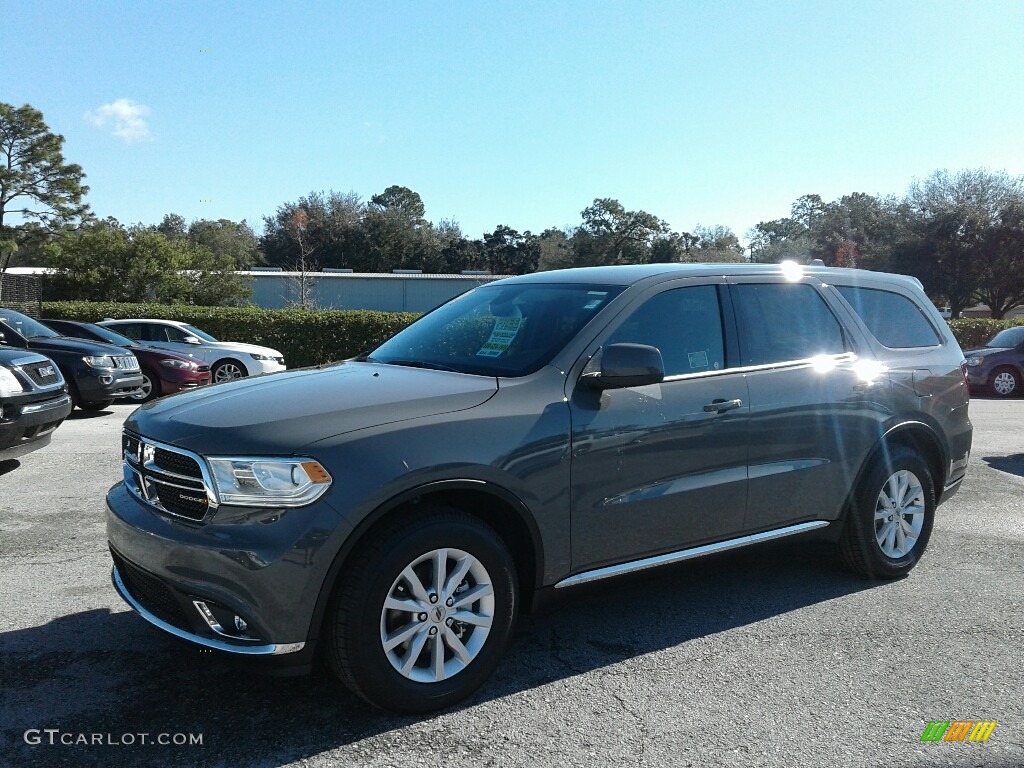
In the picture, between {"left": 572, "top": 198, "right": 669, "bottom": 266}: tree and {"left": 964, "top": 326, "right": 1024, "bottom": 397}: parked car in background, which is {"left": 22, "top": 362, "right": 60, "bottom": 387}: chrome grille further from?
{"left": 572, "top": 198, "right": 669, "bottom": 266}: tree

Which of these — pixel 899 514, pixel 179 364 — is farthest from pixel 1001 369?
pixel 179 364

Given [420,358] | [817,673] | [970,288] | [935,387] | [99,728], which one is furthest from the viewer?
[970,288]

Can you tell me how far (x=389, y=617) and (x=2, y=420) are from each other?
5131 mm

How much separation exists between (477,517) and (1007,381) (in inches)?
656

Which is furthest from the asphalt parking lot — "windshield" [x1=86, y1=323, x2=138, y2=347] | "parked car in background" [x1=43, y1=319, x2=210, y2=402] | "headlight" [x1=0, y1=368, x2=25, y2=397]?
"windshield" [x1=86, y1=323, x2=138, y2=347]

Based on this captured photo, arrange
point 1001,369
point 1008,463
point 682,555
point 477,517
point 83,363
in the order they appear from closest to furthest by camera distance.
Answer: point 477,517
point 682,555
point 1008,463
point 83,363
point 1001,369

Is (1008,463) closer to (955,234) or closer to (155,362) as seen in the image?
(155,362)

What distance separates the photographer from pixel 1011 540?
6.00 metres

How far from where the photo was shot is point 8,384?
22.7 ft

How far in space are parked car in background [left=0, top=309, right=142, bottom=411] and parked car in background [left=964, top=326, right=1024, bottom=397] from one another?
15.3 m

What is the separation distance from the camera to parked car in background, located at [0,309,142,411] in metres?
11.2

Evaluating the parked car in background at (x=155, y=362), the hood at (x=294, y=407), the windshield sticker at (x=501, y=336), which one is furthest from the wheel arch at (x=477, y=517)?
the parked car in background at (x=155, y=362)

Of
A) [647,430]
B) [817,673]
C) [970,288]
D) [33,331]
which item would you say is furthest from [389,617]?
[970,288]

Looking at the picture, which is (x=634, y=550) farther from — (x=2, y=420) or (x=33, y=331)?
(x=33, y=331)
